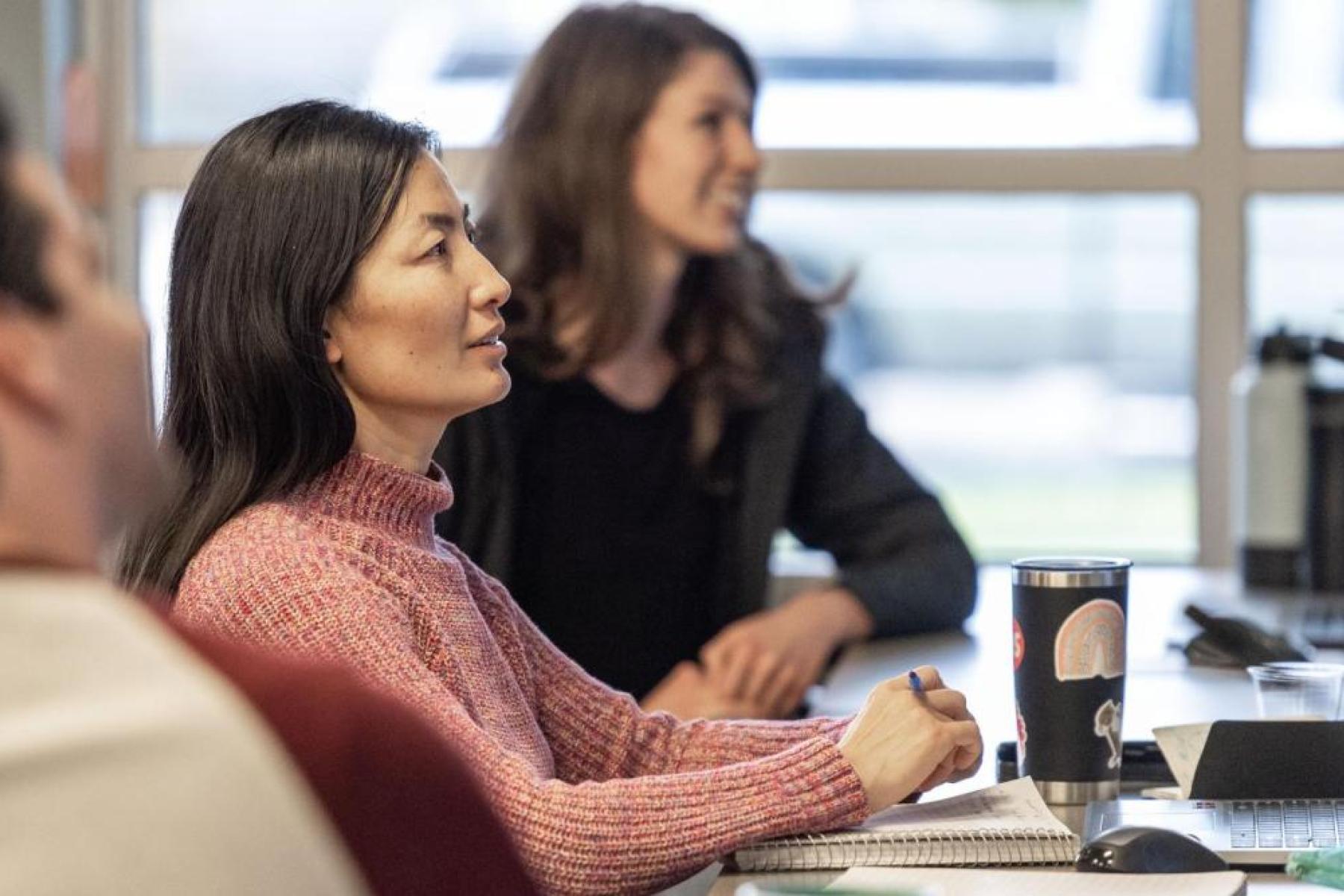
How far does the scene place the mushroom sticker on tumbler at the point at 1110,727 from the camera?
1421 millimetres

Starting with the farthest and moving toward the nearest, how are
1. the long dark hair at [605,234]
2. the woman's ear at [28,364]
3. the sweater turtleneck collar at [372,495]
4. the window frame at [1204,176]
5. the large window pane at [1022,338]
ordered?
the large window pane at [1022,338], the window frame at [1204,176], the long dark hair at [605,234], the sweater turtleneck collar at [372,495], the woman's ear at [28,364]

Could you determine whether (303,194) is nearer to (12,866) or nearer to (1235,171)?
(12,866)

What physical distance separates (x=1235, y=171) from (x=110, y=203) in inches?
74.5

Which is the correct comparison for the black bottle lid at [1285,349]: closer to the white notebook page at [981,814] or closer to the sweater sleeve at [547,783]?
the white notebook page at [981,814]

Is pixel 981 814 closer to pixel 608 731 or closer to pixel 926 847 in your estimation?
pixel 926 847

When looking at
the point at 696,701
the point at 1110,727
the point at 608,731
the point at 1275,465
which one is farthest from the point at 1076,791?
the point at 1275,465

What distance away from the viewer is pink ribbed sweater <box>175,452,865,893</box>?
47.3 inches

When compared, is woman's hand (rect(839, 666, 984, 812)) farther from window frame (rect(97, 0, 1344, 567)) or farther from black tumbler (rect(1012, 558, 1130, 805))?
window frame (rect(97, 0, 1344, 567))

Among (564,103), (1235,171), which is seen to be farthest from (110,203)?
(1235,171)

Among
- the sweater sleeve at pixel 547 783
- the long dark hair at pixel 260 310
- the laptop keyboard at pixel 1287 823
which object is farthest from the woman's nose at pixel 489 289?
the laptop keyboard at pixel 1287 823

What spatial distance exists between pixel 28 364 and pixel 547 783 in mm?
→ 662

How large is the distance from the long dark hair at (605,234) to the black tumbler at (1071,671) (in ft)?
3.77

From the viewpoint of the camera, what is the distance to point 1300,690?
154cm

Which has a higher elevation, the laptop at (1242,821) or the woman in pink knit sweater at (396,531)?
the woman in pink knit sweater at (396,531)
